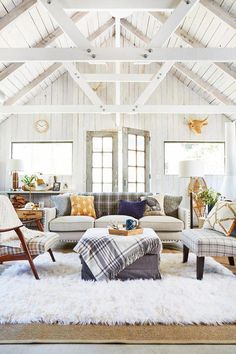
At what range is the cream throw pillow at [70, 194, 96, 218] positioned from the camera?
14.5ft

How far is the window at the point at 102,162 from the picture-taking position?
6688 millimetres

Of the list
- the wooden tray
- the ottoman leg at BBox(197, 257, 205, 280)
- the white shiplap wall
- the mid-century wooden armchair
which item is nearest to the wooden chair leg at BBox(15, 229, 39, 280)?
the mid-century wooden armchair

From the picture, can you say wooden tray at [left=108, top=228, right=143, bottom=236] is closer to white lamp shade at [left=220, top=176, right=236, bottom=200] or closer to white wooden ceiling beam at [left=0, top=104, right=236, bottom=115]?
white wooden ceiling beam at [left=0, top=104, right=236, bottom=115]

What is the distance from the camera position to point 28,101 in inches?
278

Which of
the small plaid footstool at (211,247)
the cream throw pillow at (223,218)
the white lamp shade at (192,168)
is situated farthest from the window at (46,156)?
the small plaid footstool at (211,247)

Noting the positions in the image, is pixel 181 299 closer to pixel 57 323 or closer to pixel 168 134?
pixel 57 323

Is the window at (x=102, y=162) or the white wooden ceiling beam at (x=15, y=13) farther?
the window at (x=102, y=162)

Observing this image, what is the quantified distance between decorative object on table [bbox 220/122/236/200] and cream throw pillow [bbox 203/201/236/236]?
254 centimetres

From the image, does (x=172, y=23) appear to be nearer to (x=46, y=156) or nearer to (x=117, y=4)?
(x=117, y=4)

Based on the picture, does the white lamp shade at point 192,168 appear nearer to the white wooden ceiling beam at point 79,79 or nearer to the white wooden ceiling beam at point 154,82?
the white wooden ceiling beam at point 154,82

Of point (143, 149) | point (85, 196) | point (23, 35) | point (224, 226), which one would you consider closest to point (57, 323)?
point (224, 226)

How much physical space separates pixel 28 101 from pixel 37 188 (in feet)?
7.25

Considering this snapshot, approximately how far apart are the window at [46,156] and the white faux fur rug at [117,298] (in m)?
4.06

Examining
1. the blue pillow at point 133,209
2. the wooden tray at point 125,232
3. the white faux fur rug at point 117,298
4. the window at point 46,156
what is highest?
the window at point 46,156
